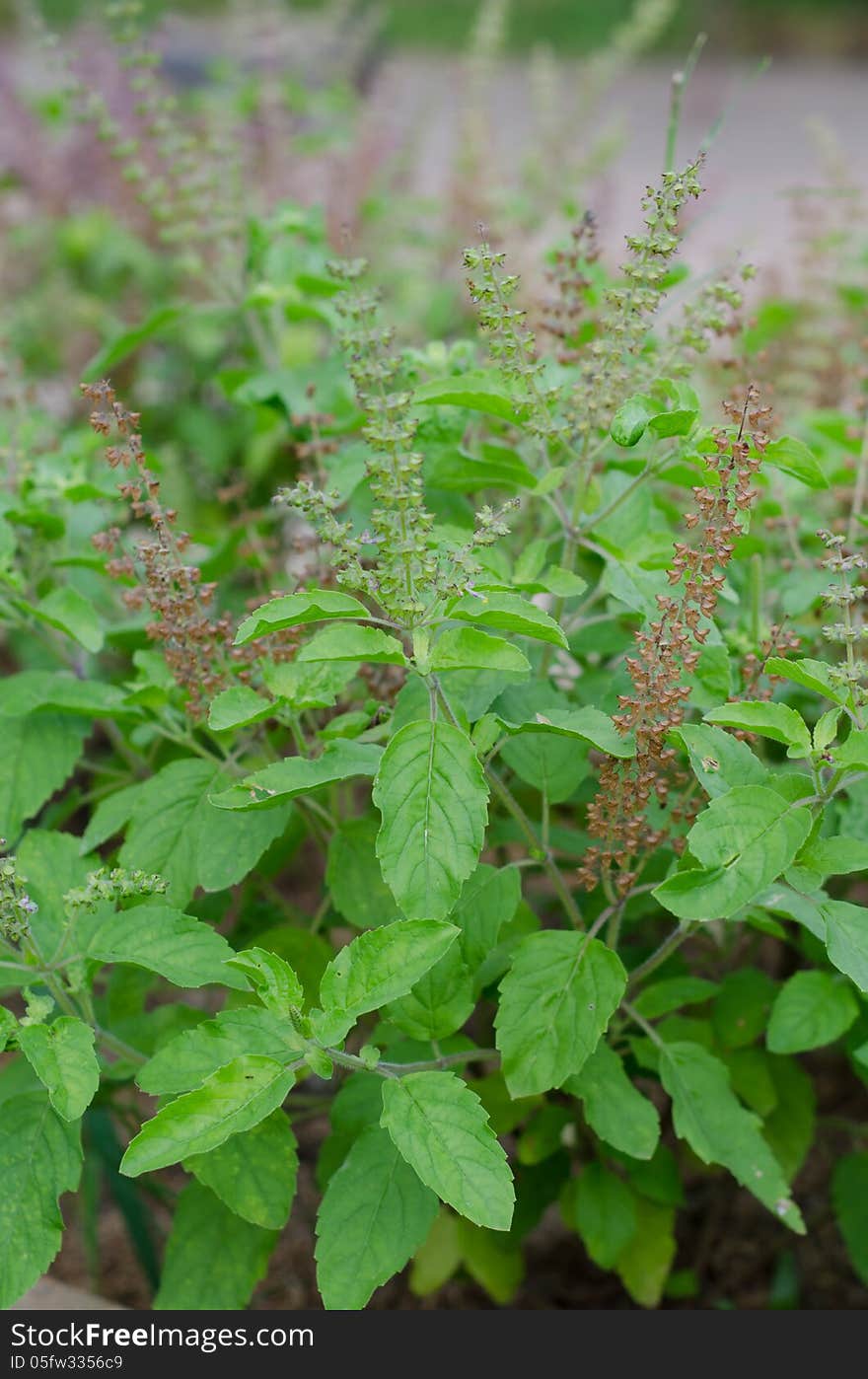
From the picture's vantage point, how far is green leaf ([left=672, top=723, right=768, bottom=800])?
4.43 feet

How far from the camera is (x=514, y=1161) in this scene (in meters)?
1.97

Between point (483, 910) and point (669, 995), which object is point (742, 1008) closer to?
point (669, 995)

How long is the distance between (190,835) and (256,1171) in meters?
0.36

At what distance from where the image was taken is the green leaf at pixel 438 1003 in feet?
4.86

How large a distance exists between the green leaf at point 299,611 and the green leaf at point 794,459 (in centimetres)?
45

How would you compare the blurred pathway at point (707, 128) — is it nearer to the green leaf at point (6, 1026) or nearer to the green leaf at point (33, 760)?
the green leaf at point (33, 760)

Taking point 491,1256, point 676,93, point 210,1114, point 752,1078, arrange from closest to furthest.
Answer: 1. point 210,1114
2. point 752,1078
3. point 491,1256
4. point 676,93

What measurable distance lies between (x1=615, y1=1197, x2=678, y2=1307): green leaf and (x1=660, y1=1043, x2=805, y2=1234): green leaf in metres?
0.31

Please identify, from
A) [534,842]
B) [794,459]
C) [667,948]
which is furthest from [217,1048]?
[794,459]

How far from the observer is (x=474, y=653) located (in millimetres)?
1302

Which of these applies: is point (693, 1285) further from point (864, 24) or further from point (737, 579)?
point (864, 24)

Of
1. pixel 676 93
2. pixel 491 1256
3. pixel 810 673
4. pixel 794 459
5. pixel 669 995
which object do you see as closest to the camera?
pixel 810 673

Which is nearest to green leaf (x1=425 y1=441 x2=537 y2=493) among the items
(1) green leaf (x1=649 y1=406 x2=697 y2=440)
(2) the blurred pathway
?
(1) green leaf (x1=649 y1=406 x2=697 y2=440)

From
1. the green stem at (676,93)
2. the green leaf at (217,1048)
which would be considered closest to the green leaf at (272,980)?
the green leaf at (217,1048)
